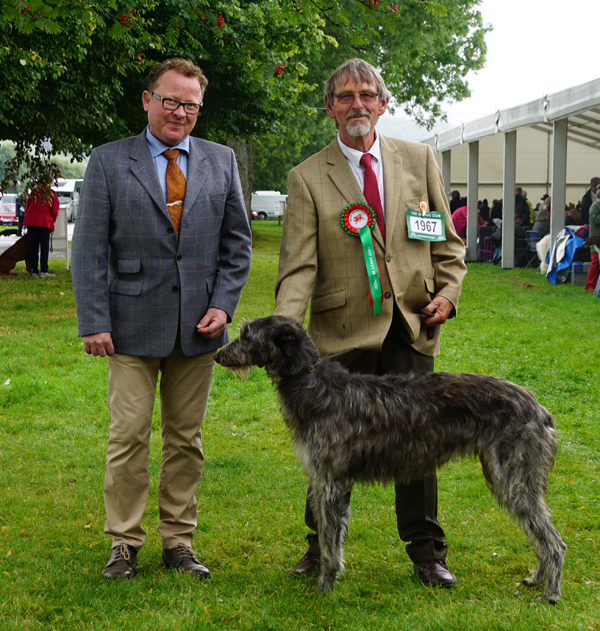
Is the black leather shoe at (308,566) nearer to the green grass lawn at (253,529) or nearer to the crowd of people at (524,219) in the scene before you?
the green grass lawn at (253,529)

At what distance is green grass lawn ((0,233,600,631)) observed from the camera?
148 inches

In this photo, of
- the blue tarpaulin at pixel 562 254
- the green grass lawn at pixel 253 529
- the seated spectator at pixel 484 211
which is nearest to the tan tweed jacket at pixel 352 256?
the green grass lawn at pixel 253 529

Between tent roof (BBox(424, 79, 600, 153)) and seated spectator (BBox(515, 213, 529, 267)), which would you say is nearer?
tent roof (BBox(424, 79, 600, 153))

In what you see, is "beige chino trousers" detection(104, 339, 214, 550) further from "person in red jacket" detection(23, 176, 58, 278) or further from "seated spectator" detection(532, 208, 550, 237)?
"seated spectator" detection(532, 208, 550, 237)

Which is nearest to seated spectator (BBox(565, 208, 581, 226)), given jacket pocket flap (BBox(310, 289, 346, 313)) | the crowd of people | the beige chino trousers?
the crowd of people

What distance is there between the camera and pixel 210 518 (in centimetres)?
516

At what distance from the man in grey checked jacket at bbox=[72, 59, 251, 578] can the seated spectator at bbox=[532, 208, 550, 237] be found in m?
17.4

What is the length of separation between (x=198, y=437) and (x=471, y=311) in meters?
9.65

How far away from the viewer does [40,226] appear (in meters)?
16.9

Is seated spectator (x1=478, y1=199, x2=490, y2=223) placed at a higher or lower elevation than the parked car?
lower

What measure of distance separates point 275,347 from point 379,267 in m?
0.77

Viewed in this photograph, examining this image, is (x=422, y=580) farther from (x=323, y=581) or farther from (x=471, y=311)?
(x=471, y=311)

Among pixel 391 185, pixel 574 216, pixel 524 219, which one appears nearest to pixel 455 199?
pixel 524 219

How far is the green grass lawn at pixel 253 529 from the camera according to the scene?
3.75m
